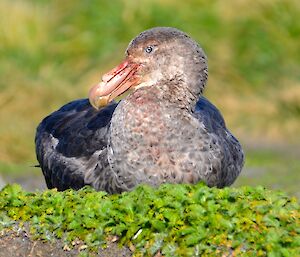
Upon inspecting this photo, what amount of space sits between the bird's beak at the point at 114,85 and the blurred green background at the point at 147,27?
617 centimetres

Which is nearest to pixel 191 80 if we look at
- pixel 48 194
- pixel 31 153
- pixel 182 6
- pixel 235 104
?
pixel 48 194

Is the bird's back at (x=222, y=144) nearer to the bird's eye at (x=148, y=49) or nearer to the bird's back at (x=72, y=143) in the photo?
the bird's eye at (x=148, y=49)

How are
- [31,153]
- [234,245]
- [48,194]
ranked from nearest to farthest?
1. [234,245]
2. [48,194]
3. [31,153]

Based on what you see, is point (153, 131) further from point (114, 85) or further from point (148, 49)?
point (148, 49)

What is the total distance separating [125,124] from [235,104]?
26.1ft

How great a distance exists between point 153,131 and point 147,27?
30.5 feet

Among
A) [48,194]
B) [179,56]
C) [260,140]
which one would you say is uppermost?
[260,140]

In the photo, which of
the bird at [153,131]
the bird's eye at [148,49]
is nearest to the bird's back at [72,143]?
the bird at [153,131]

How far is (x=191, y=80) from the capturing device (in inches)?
269

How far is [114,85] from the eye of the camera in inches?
270

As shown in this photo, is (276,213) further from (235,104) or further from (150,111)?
(235,104)

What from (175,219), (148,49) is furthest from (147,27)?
(175,219)

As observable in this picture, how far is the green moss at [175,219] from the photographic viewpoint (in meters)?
5.55

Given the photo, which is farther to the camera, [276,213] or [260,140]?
[260,140]
